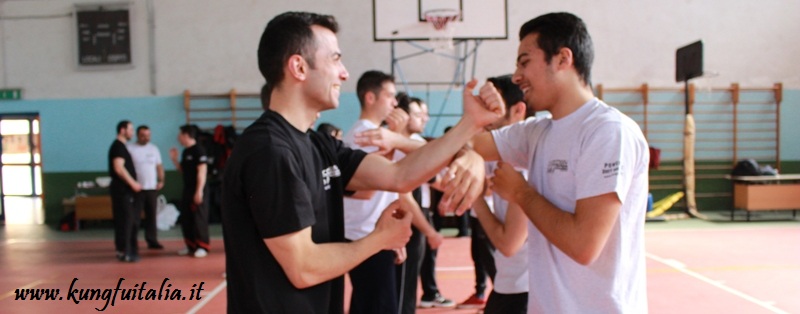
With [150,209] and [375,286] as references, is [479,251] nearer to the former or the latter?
[375,286]

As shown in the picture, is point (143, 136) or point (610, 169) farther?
point (143, 136)

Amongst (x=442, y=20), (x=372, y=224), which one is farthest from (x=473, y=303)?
(x=442, y=20)

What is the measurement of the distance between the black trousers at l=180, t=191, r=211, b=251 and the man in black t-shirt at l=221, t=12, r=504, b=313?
20.7 feet

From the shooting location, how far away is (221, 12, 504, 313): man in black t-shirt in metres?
1.59

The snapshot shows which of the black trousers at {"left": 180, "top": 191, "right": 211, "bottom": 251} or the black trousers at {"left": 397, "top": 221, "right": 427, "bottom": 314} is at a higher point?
the black trousers at {"left": 397, "top": 221, "right": 427, "bottom": 314}

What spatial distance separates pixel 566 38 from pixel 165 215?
410 inches

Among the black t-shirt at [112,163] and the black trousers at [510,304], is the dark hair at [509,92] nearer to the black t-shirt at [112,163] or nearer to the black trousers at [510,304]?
the black trousers at [510,304]

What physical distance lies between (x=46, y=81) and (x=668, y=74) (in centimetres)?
1227

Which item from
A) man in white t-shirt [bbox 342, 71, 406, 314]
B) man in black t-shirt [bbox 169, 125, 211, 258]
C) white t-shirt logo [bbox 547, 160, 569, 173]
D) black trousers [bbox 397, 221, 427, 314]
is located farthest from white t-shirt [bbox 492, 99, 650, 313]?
man in black t-shirt [bbox 169, 125, 211, 258]

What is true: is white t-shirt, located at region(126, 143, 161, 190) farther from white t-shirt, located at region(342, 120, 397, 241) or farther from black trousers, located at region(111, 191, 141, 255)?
white t-shirt, located at region(342, 120, 397, 241)

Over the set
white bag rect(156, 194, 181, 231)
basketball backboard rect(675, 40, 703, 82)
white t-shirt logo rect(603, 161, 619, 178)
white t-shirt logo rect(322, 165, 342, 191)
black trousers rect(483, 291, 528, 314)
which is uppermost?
basketball backboard rect(675, 40, 703, 82)

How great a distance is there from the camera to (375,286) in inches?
139

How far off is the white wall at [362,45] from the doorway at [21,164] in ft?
2.76

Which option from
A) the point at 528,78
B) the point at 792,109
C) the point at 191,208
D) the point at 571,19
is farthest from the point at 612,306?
Answer: the point at 792,109
